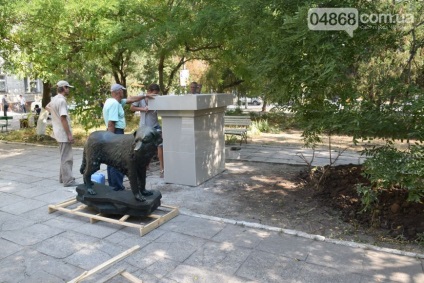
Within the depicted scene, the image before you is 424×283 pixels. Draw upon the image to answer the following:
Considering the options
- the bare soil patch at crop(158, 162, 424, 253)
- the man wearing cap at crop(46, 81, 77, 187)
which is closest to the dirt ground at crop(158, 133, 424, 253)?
the bare soil patch at crop(158, 162, 424, 253)

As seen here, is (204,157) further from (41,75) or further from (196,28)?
(41,75)

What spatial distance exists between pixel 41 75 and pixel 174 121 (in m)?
5.48

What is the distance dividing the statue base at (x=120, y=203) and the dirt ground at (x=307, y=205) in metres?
0.80

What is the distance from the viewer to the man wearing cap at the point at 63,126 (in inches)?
227

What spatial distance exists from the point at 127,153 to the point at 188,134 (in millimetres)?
1791

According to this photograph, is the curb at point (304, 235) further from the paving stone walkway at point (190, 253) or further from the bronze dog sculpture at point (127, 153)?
the bronze dog sculpture at point (127, 153)

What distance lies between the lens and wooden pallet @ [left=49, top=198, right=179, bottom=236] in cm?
409

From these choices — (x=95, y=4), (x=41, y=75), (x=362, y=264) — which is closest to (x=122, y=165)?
(x=362, y=264)

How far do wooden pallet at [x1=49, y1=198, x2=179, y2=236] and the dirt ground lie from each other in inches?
16.9

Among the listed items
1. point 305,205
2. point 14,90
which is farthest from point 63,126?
point 14,90

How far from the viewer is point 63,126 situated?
5836mm

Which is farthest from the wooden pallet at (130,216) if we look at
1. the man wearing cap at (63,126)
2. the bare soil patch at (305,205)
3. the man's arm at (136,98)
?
the man's arm at (136,98)

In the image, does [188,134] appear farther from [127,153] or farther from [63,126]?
[63,126]

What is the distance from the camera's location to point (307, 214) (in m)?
4.63
